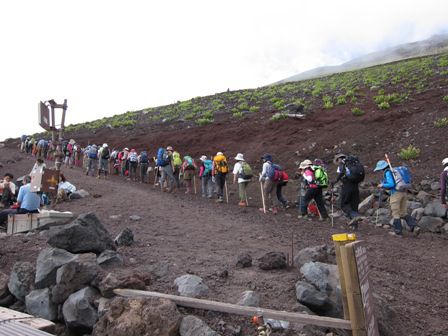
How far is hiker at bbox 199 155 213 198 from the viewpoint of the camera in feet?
51.1

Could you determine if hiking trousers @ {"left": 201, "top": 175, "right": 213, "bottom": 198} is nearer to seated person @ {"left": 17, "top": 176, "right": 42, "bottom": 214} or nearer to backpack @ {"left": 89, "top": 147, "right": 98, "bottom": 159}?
seated person @ {"left": 17, "top": 176, "right": 42, "bottom": 214}

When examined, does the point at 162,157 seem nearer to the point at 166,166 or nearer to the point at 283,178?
the point at 166,166

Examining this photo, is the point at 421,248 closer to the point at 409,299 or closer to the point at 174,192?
the point at 409,299

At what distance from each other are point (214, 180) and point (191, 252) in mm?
8492

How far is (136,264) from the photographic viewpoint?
21.9 feet

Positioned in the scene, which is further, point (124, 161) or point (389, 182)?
point (124, 161)

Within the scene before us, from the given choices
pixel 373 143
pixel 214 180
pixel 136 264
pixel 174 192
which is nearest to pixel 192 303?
pixel 136 264

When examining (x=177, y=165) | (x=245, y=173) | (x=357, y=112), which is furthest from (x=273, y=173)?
(x=357, y=112)

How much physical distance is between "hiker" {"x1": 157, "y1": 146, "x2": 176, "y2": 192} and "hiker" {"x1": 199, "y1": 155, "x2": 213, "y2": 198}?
1.37 meters

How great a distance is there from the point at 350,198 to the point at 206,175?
20.2ft

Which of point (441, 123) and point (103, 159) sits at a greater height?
point (103, 159)

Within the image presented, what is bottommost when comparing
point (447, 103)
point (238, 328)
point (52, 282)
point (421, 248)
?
point (421, 248)

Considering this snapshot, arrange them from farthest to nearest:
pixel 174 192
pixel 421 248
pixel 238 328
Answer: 1. pixel 174 192
2. pixel 421 248
3. pixel 238 328

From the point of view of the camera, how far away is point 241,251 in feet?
25.3
